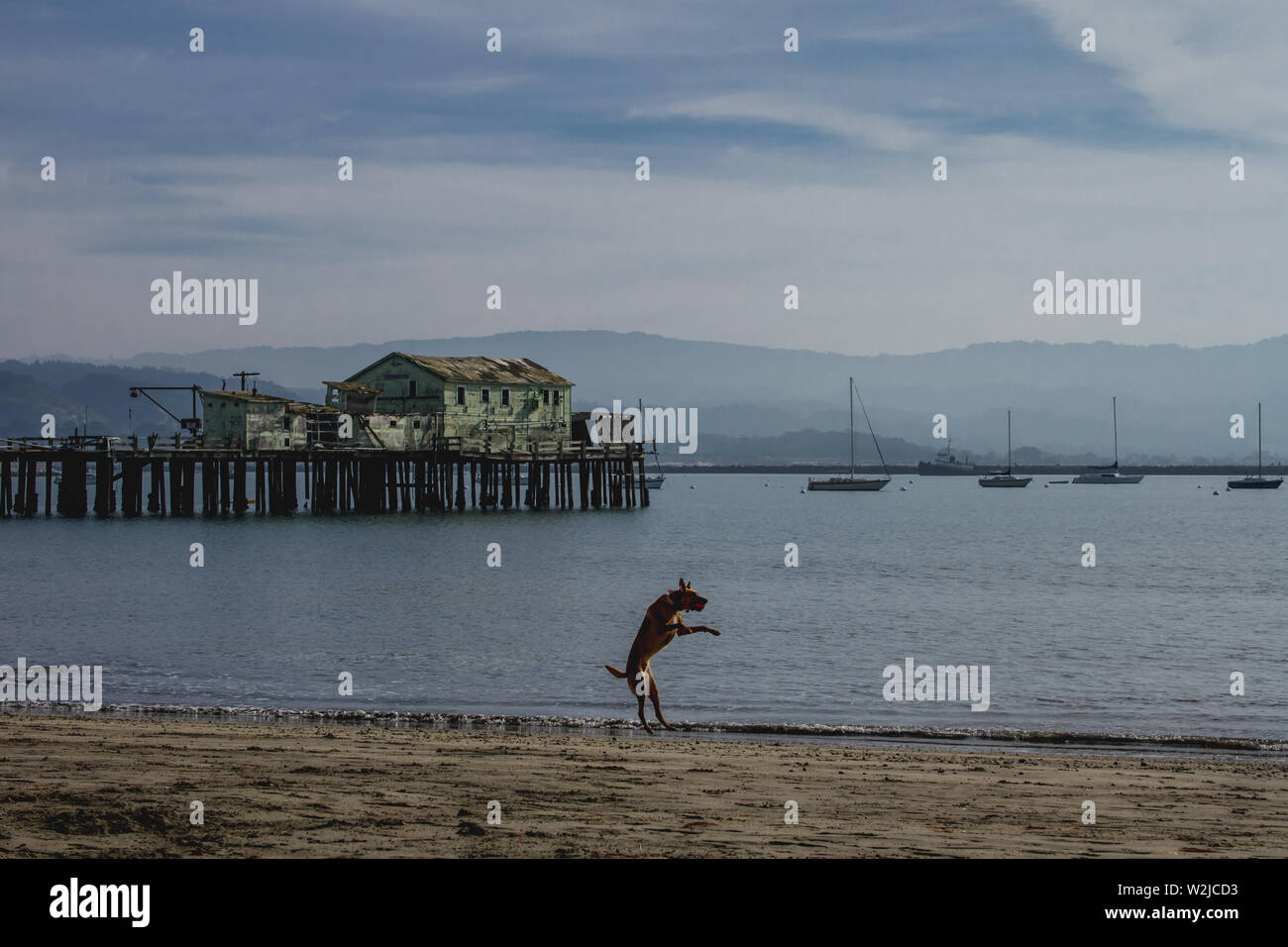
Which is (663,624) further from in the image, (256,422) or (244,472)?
(256,422)

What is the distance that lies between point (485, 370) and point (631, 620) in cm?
4809

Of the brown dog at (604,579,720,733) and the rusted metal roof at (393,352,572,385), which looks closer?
the brown dog at (604,579,720,733)

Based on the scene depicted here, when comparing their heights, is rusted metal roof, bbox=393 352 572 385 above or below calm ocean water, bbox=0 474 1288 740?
above

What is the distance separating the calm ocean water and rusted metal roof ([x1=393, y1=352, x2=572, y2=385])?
1044 cm

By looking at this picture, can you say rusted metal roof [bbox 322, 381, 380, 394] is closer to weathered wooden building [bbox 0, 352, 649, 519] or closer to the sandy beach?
weathered wooden building [bbox 0, 352, 649, 519]

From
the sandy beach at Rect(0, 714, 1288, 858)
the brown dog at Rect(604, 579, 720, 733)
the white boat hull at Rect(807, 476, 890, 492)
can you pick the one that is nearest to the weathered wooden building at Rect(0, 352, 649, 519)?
the sandy beach at Rect(0, 714, 1288, 858)

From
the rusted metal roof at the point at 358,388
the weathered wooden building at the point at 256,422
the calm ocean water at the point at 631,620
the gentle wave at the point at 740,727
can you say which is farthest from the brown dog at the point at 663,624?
the rusted metal roof at the point at 358,388

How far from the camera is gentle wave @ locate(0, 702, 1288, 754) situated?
17.5 metres

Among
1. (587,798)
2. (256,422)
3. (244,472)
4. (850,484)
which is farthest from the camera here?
(850,484)

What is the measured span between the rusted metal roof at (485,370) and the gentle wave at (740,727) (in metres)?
58.4

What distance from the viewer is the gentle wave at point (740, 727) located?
691 inches

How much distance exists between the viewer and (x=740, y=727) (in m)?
18.1

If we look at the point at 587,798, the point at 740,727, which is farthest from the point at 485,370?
the point at 587,798
